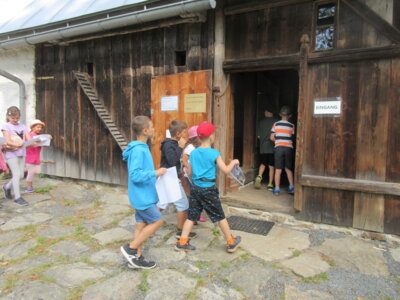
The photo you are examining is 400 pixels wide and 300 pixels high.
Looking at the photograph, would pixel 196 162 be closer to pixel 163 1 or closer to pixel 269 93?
pixel 163 1

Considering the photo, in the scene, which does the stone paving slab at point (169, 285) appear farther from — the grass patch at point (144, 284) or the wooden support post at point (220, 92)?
the wooden support post at point (220, 92)

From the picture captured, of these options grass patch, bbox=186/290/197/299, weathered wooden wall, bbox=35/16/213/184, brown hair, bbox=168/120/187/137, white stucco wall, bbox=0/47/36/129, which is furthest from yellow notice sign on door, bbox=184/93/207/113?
white stucco wall, bbox=0/47/36/129

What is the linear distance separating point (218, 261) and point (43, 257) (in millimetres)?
1969

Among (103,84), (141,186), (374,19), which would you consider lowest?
(141,186)

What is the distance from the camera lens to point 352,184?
3871 millimetres

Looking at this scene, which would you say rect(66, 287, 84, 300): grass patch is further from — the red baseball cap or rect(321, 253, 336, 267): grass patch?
rect(321, 253, 336, 267): grass patch

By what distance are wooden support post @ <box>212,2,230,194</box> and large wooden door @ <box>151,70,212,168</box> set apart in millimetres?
119

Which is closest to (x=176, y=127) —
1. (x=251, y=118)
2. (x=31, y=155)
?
(x=251, y=118)

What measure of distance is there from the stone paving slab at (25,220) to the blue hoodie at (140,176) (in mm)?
2389

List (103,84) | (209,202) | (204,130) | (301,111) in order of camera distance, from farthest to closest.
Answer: (103,84) → (301,111) → (209,202) → (204,130)

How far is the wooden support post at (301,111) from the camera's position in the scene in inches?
162

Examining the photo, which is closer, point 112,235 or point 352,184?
point 352,184

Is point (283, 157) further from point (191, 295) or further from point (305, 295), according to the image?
point (191, 295)

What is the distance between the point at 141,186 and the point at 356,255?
256 centimetres
